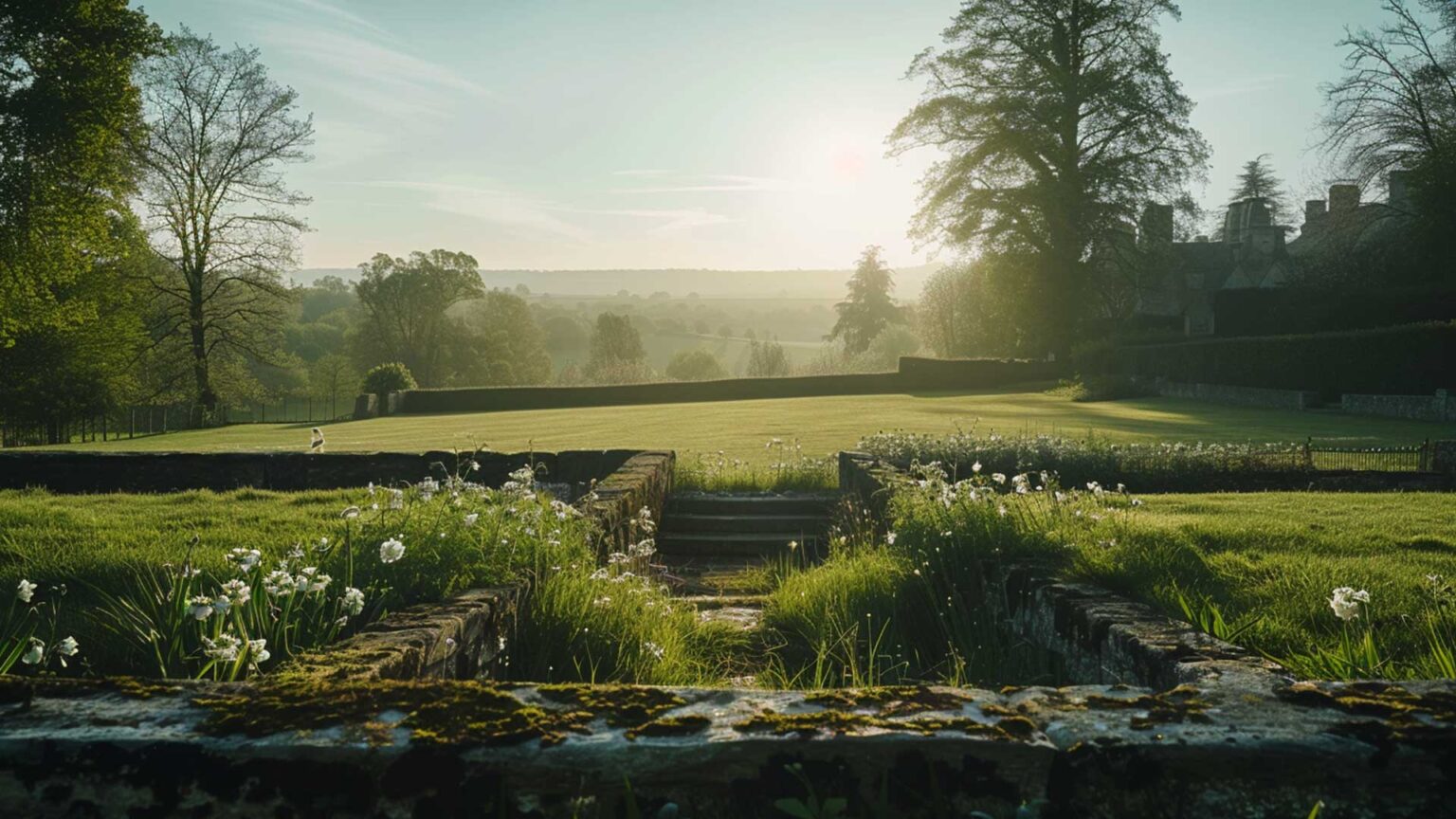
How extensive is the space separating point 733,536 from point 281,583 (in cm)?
646

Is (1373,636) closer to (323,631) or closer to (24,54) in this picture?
(323,631)

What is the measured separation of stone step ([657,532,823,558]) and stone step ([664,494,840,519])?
63 centimetres

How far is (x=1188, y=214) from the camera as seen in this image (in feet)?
120

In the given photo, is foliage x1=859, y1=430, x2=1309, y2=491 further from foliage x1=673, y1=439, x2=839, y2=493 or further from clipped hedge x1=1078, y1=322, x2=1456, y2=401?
clipped hedge x1=1078, y1=322, x2=1456, y2=401

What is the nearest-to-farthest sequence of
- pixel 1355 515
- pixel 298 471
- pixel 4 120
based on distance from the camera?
pixel 1355 515 < pixel 298 471 < pixel 4 120

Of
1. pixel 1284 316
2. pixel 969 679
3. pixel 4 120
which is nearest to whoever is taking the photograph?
pixel 969 679

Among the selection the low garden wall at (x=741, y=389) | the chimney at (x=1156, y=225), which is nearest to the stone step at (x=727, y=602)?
the low garden wall at (x=741, y=389)

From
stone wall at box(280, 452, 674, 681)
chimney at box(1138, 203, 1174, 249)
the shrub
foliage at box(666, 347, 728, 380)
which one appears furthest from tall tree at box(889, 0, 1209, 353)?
foliage at box(666, 347, 728, 380)

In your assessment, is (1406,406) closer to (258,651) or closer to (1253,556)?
(1253,556)

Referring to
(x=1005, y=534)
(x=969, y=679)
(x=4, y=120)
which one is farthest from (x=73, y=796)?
(x=4, y=120)

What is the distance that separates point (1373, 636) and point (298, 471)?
32.9ft

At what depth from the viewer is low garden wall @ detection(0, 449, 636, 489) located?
10648 millimetres

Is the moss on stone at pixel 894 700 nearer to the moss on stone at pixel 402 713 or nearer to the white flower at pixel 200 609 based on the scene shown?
the moss on stone at pixel 402 713

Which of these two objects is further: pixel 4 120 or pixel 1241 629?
pixel 4 120
